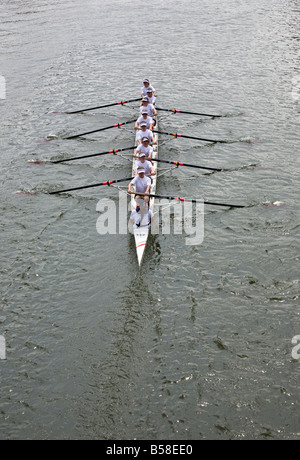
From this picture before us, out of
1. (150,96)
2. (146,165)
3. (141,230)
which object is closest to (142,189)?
(146,165)

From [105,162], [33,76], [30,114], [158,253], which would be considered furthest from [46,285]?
[33,76]

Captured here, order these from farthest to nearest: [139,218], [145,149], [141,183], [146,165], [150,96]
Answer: [150,96] < [145,149] < [146,165] < [141,183] < [139,218]

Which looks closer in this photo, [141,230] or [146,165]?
[141,230]

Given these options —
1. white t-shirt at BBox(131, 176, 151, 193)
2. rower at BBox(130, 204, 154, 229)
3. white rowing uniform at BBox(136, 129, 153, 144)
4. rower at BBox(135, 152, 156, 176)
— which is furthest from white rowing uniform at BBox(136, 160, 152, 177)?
rower at BBox(130, 204, 154, 229)

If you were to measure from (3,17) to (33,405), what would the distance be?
45765 mm

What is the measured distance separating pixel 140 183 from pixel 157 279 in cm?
410

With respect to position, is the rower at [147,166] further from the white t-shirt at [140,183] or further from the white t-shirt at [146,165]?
the white t-shirt at [140,183]

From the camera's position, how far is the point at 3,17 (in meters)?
46.9

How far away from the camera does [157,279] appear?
1489 centimetres

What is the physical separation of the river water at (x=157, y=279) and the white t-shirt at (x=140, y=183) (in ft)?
6.75

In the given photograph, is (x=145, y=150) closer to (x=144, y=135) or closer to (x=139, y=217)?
(x=144, y=135)

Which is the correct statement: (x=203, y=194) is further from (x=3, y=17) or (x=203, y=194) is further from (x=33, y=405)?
(x=3, y=17)

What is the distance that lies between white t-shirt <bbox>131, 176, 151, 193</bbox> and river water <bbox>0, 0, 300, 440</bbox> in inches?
81.0

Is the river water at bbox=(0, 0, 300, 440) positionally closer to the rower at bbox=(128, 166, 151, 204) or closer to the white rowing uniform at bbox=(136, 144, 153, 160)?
the white rowing uniform at bbox=(136, 144, 153, 160)
